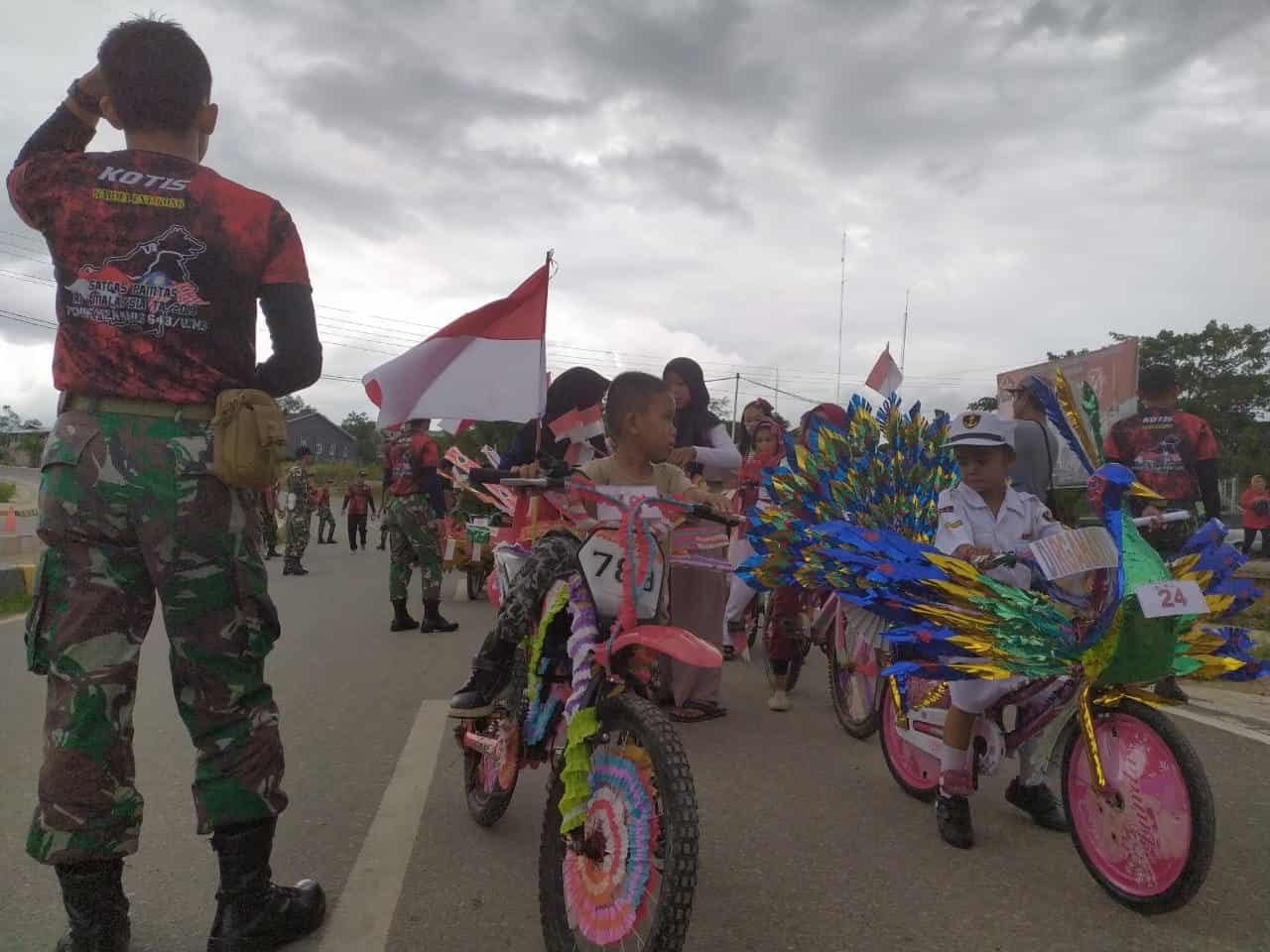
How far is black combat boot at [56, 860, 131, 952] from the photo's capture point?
2133 millimetres

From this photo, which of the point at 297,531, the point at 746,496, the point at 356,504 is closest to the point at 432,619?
the point at 746,496

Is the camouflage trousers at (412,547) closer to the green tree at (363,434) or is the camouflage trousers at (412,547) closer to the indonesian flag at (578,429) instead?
the indonesian flag at (578,429)

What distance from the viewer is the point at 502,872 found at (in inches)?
112

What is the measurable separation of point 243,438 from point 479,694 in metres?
1.18

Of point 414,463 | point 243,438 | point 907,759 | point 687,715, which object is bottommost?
point 687,715

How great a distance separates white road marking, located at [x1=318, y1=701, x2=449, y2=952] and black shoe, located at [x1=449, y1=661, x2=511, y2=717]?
50 cm

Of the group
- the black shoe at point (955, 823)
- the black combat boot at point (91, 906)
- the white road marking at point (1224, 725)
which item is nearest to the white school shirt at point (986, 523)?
the black shoe at point (955, 823)

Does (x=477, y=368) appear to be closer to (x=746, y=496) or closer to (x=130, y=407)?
(x=130, y=407)

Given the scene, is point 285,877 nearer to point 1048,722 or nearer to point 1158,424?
point 1048,722

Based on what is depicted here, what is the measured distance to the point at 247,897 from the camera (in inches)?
90.0

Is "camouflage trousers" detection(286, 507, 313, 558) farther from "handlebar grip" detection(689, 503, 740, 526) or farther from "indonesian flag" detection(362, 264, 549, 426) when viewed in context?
"handlebar grip" detection(689, 503, 740, 526)

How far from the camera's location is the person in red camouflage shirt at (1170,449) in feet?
17.8

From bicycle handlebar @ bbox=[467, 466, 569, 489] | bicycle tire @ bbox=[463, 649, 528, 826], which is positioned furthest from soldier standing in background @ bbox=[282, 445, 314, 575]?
bicycle handlebar @ bbox=[467, 466, 569, 489]

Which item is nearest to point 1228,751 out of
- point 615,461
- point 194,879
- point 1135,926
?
point 1135,926
